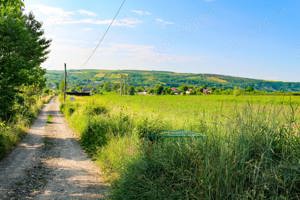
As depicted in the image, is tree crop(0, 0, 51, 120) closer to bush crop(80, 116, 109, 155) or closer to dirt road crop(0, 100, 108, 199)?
dirt road crop(0, 100, 108, 199)

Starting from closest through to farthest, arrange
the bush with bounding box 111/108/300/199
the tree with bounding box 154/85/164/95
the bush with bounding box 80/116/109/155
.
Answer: the bush with bounding box 111/108/300/199 → the bush with bounding box 80/116/109/155 → the tree with bounding box 154/85/164/95

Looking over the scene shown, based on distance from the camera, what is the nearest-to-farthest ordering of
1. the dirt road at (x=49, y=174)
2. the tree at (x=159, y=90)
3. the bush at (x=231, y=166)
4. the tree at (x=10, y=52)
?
the bush at (x=231, y=166)
the dirt road at (x=49, y=174)
the tree at (x=10, y=52)
the tree at (x=159, y=90)

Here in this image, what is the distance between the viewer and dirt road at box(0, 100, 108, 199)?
6477 millimetres

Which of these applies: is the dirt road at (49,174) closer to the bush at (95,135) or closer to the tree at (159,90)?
the bush at (95,135)

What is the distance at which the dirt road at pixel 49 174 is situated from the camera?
6.48 m

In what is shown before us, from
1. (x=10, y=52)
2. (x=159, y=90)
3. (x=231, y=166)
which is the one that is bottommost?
(x=159, y=90)

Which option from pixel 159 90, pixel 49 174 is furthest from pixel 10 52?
pixel 159 90

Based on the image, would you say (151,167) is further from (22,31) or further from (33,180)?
(22,31)

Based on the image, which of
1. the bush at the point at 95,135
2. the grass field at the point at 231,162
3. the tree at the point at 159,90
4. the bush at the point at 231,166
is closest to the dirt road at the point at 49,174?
the bush at the point at 95,135

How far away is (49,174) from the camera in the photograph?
816 cm

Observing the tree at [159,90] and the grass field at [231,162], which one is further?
the tree at [159,90]

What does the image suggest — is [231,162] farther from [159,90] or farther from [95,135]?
[159,90]

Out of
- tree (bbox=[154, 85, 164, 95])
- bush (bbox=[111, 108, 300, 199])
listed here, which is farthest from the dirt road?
tree (bbox=[154, 85, 164, 95])

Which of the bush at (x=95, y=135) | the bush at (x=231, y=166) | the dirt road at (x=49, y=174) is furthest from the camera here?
the bush at (x=95, y=135)
